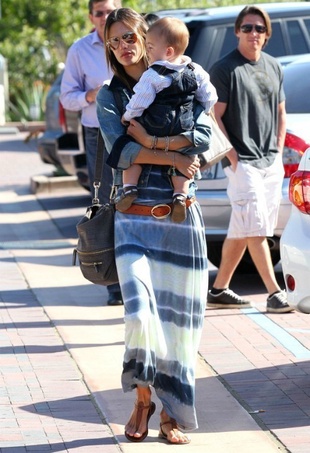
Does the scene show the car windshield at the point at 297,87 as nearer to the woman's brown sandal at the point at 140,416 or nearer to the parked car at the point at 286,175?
the parked car at the point at 286,175

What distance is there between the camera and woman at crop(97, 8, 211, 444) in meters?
5.26

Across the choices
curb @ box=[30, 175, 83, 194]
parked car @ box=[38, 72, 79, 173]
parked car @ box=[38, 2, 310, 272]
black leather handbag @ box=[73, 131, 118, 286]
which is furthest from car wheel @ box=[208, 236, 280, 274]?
curb @ box=[30, 175, 83, 194]

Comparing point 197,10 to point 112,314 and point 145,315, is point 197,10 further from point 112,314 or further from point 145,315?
point 145,315

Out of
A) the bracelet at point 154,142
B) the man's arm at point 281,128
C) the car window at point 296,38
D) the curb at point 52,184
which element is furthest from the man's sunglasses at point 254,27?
the curb at point 52,184

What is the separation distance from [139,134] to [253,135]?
2817 millimetres

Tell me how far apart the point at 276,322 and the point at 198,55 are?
2968 mm

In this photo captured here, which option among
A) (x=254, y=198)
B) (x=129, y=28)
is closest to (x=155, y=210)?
(x=129, y=28)

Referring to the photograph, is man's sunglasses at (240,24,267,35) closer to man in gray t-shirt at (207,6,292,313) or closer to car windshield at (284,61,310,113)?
man in gray t-shirt at (207,6,292,313)

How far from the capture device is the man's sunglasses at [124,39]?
5.43m

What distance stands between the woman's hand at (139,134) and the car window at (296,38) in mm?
5791

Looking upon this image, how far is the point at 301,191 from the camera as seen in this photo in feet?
20.1

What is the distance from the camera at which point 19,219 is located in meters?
13.0

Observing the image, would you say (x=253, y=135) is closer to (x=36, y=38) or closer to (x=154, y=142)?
(x=154, y=142)

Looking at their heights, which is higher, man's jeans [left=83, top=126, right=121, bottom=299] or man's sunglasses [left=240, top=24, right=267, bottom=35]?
man's sunglasses [left=240, top=24, right=267, bottom=35]
